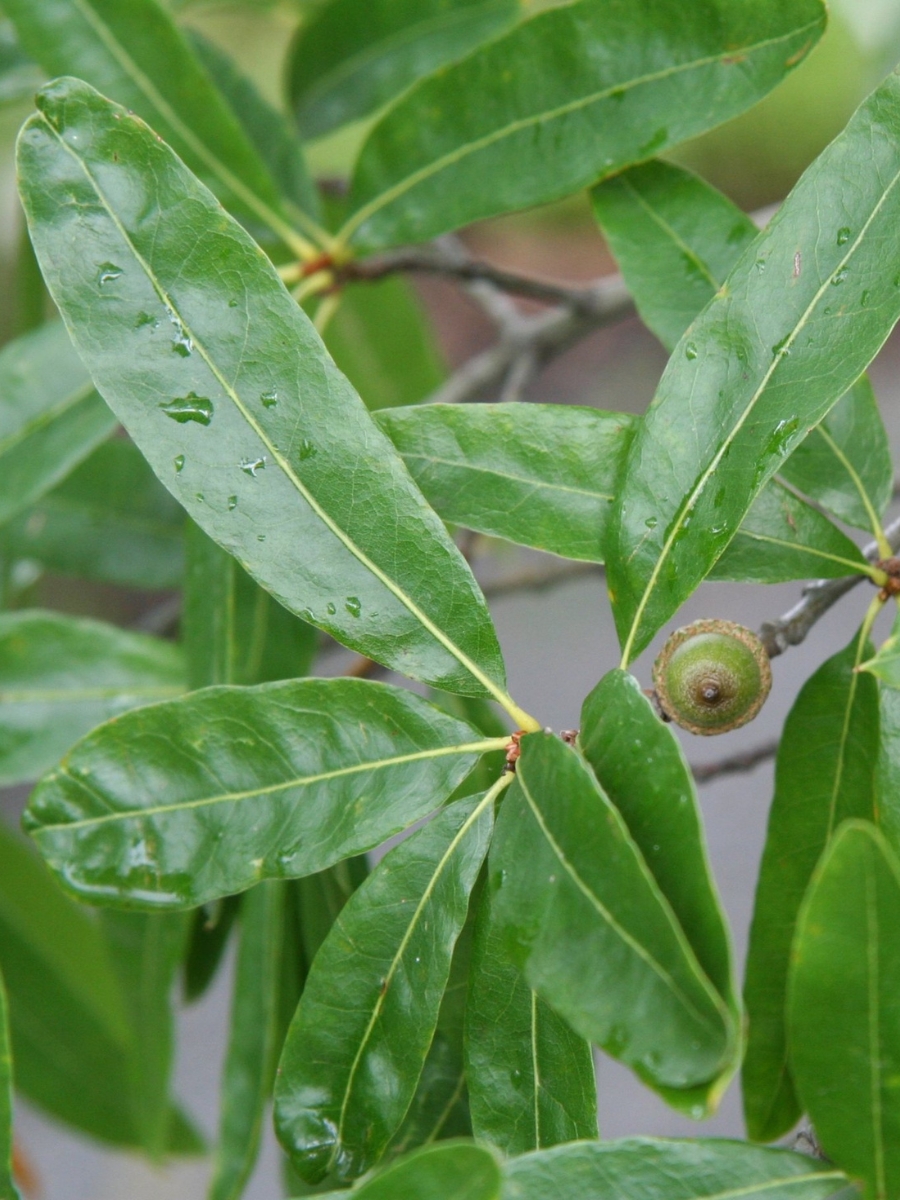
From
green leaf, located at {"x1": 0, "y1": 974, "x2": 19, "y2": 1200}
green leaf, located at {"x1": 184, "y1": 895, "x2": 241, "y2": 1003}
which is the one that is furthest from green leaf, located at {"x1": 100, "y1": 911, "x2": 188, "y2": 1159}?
green leaf, located at {"x1": 0, "y1": 974, "x2": 19, "y2": 1200}

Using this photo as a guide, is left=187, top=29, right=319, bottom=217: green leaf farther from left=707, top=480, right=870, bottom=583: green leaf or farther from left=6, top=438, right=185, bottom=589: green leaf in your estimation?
left=707, top=480, right=870, bottom=583: green leaf

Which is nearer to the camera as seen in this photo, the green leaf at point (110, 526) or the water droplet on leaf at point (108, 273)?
the water droplet on leaf at point (108, 273)

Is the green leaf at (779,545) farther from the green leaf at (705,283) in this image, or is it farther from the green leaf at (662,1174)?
the green leaf at (662,1174)

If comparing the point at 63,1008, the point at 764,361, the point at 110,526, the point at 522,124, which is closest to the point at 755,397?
the point at 764,361

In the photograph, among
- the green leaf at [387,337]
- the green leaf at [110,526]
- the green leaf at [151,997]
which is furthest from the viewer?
the green leaf at [387,337]

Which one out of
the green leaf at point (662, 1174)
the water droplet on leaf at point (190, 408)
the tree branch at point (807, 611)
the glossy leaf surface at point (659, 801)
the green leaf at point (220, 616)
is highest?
the water droplet on leaf at point (190, 408)

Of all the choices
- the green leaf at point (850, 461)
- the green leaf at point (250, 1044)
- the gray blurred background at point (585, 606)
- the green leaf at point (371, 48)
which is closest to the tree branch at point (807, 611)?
the green leaf at point (850, 461)

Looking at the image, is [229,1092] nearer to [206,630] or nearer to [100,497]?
[206,630]

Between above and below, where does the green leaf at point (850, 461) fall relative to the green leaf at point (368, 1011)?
above

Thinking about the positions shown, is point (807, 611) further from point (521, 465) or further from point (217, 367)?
point (217, 367)
